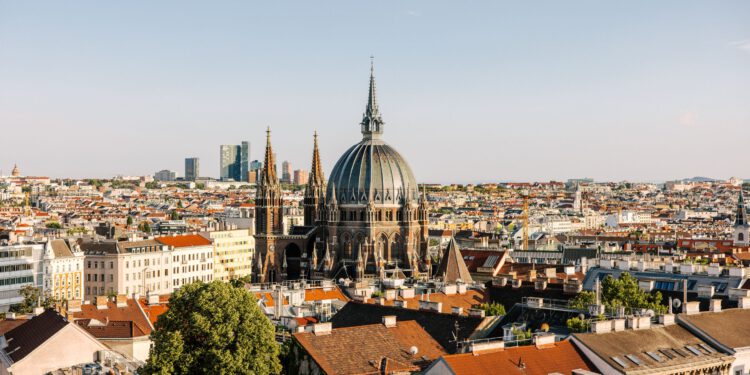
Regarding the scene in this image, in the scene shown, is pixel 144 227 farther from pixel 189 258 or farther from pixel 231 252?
pixel 189 258

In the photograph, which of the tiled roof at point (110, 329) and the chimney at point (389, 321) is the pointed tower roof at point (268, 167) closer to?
the tiled roof at point (110, 329)

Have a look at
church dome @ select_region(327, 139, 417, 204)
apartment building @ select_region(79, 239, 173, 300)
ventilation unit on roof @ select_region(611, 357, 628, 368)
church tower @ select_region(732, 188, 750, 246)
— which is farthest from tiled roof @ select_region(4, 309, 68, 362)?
church tower @ select_region(732, 188, 750, 246)

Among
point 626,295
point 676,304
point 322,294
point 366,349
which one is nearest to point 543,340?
point 366,349

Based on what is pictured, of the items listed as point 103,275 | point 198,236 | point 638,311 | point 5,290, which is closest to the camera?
point 638,311

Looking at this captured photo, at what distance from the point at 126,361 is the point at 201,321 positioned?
7.34 meters

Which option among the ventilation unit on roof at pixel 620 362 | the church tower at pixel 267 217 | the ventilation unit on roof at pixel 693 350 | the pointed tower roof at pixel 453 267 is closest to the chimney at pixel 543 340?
the ventilation unit on roof at pixel 620 362

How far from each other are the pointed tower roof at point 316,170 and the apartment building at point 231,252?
36.3 m

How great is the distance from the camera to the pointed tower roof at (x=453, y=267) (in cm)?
9056

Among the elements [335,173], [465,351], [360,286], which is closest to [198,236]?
[335,173]

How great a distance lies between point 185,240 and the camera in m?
138

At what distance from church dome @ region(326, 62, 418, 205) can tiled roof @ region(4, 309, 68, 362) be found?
54.6 meters

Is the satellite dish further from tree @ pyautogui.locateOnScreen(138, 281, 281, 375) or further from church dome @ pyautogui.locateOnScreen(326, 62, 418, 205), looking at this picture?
church dome @ pyautogui.locateOnScreen(326, 62, 418, 205)

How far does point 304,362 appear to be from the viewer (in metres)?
39.3

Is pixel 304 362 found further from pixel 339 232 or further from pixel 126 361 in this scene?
pixel 339 232
